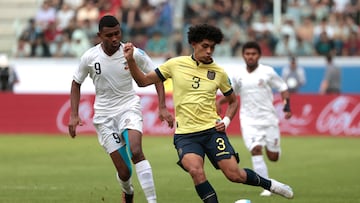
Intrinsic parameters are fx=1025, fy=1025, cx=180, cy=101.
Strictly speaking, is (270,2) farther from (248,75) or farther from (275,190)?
(275,190)

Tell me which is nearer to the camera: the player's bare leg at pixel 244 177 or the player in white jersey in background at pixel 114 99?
the player's bare leg at pixel 244 177

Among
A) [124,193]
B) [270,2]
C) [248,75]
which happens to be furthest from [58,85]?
[124,193]

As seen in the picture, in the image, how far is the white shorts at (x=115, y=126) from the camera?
13148 mm

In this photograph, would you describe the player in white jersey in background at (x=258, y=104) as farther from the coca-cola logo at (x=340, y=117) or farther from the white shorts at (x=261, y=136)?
the coca-cola logo at (x=340, y=117)

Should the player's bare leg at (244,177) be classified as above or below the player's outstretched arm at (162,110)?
below

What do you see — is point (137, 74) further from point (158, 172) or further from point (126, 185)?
point (158, 172)

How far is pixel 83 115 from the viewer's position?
30.8m

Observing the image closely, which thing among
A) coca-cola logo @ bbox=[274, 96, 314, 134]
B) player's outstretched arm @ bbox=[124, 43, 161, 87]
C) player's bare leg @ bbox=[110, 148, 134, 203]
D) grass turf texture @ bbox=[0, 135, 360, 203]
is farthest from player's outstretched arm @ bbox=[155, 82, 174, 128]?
coca-cola logo @ bbox=[274, 96, 314, 134]

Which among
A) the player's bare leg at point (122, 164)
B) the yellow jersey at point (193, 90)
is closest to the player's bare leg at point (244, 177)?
the yellow jersey at point (193, 90)

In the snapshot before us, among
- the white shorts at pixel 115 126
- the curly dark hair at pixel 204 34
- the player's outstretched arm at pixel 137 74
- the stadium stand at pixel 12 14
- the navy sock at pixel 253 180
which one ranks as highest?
the curly dark hair at pixel 204 34

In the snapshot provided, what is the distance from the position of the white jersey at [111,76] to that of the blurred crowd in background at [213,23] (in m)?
20.8

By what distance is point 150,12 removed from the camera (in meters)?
35.5

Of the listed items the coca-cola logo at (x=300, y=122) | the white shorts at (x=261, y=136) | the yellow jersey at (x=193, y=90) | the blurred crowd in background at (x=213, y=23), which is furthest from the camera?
the blurred crowd in background at (x=213, y=23)

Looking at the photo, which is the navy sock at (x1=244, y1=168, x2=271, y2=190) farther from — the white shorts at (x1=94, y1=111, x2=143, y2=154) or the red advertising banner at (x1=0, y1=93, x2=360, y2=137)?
the red advertising banner at (x1=0, y1=93, x2=360, y2=137)
